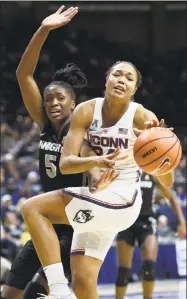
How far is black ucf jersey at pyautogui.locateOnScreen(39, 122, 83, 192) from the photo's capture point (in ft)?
16.7

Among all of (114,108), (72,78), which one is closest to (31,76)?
(72,78)

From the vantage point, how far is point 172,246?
11477 millimetres

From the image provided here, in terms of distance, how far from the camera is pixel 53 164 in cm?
511

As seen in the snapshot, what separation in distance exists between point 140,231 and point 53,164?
254cm

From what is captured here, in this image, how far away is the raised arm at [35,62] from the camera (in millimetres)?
4888

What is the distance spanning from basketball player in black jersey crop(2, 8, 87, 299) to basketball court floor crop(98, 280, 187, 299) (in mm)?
3625

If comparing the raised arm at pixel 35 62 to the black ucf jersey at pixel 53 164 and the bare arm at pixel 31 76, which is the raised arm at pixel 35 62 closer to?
the bare arm at pixel 31 76

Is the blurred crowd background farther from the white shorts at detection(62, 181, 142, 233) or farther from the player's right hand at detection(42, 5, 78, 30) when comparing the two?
the white shorts at detection(62, 181, 142, 233)

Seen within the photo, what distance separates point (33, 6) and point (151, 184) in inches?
608

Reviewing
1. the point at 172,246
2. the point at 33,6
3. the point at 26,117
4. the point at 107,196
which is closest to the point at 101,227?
the point at 107,196

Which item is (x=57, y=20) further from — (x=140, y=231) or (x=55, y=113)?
(x=140, y=231)

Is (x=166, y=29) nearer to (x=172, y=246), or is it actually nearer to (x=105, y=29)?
(x=105, y=29)

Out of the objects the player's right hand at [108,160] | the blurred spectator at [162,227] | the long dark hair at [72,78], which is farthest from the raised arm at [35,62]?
the blurred spectator at [162,227]

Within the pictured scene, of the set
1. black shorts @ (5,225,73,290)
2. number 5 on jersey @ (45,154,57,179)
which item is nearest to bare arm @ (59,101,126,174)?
number 5 on jersey @ (45,154,57,179)
